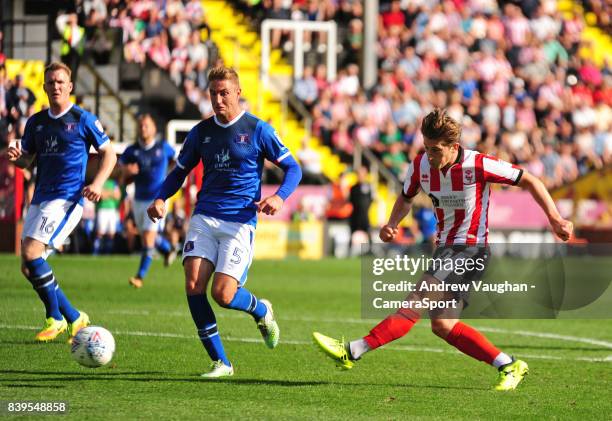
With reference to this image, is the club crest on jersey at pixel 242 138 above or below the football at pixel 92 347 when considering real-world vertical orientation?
above

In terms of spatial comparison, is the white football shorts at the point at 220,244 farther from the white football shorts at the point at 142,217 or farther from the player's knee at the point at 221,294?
the white football shorts at the point at 142,217

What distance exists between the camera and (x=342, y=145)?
2861 cm

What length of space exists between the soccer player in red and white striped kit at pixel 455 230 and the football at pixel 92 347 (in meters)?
1.47

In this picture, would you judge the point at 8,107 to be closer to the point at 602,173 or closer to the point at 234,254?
the point at 234,254

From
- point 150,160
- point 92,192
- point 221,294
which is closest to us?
point 221,294

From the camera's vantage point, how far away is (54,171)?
10609mm

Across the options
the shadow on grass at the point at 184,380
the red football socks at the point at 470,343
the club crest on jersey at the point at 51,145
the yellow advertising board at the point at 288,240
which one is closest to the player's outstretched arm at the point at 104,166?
the club crest on jersey at the point at 51,145

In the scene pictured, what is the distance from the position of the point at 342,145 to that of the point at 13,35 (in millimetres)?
8832

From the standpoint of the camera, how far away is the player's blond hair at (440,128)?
8.52m

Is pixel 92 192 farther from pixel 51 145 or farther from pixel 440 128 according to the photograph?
pixel 440 128

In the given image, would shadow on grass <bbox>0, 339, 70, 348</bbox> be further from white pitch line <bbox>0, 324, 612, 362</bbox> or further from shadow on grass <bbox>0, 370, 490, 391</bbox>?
shadow on grass <bbox>0, 370, 490, 391</bbox>

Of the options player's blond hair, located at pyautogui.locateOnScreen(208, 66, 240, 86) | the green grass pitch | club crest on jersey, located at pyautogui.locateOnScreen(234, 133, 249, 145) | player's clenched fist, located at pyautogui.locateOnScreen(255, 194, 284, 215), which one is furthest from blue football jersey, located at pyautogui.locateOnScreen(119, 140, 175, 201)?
player's clenched fist, located at pyautogui.locateOnScreen(255, 194, 284, 215)

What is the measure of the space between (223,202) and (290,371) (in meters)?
1.47

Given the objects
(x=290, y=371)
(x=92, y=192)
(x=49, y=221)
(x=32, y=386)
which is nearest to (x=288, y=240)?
(x=49, y=221)
